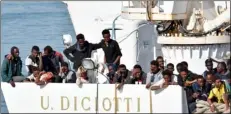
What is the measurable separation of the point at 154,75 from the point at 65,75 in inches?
51.8

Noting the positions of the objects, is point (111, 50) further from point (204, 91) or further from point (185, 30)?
point (204, 91)

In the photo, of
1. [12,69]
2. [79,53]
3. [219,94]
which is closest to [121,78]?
[79,53]

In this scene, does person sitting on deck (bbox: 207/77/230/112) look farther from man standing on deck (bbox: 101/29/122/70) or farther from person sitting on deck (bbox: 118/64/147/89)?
man standing on deck (bbox: 101/29/122/70)

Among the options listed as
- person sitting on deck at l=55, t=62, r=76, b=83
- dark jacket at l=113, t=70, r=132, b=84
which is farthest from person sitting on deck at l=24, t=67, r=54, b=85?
dark jacket at l=113, t=70, r=132, b=84

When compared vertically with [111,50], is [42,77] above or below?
below

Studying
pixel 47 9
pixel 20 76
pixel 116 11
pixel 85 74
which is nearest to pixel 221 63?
pixel 85 74

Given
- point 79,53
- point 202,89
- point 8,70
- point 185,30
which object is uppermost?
point 185,30

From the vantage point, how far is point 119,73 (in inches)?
558

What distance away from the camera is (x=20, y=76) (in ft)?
48.2

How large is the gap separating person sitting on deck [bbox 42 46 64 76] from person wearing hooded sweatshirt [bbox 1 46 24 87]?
1.25 ft

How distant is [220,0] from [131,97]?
4014 millimetres

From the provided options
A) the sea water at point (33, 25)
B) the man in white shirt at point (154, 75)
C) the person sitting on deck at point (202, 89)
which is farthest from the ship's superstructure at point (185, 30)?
the sea water at point (33, 25)

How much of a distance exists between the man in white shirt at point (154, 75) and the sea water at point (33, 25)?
1854 cm

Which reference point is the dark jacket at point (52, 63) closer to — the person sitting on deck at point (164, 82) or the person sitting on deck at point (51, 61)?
the person sitting on deck at point (51, 61)
